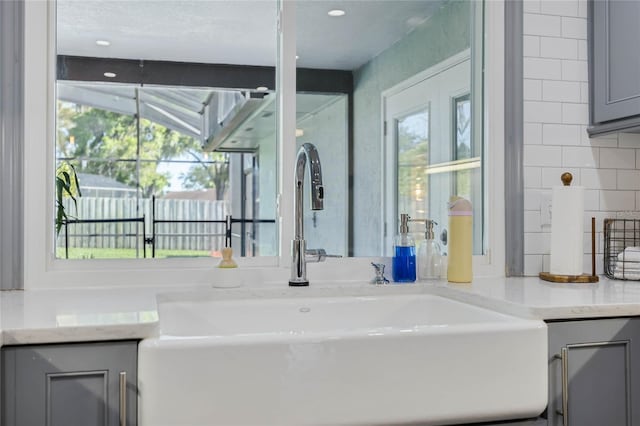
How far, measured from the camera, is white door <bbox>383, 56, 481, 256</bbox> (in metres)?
2.36

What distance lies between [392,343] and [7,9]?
4.61 feet

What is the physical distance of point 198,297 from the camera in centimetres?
161

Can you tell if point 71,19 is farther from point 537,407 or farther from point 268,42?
point 537,407

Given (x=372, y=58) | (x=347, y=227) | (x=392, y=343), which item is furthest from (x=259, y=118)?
(x=392, y=343)

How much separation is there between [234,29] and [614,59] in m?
1.48

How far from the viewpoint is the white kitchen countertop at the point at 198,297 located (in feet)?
3.70

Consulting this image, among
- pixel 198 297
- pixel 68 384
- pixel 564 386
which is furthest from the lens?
pixel 198 297

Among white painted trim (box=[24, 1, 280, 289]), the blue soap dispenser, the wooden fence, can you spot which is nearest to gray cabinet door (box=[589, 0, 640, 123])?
the blue soap dispenser

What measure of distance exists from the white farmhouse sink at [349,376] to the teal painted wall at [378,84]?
42.6 inches

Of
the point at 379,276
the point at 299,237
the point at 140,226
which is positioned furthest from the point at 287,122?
the point at 140,226

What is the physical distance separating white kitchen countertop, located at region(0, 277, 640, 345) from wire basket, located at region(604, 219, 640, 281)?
0.06 metres

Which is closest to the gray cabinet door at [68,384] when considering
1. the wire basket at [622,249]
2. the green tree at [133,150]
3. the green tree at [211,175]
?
the wire basket at [622,249]

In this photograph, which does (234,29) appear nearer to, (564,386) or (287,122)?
(287,122)

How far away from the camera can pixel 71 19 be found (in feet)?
6.34
